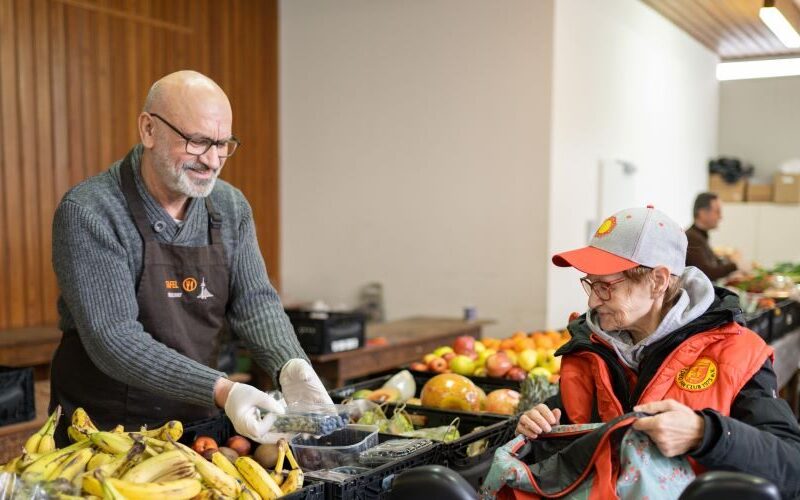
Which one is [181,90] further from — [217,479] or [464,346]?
[464,346]

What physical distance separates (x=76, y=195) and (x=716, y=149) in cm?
1188

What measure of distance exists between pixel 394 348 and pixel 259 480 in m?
3.88

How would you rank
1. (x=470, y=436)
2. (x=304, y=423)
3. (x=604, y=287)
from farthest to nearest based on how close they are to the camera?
(x=470, y=436) < (x=304, y=423) < (x=604, y=287)

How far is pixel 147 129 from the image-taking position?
7.84 ft

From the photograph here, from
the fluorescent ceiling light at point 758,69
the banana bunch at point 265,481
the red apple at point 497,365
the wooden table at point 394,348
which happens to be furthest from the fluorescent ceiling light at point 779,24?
the banana bunch at point 265,481

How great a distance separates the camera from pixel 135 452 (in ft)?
5.53

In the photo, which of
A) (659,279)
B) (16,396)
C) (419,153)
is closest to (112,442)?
(659,279)

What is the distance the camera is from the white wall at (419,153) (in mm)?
6879

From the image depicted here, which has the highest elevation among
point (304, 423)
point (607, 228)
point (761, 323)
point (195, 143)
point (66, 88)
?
point (66, 88)

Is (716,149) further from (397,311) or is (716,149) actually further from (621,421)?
(621,421)

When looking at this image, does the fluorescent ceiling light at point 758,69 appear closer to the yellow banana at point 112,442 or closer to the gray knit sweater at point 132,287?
the gray knit sweater at point 132,287

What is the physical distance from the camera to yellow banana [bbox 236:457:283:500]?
1726 millimetres

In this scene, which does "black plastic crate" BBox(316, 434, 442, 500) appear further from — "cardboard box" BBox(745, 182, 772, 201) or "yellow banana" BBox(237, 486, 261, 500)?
"cardboard box" BBox(745, 182, 772, 201)

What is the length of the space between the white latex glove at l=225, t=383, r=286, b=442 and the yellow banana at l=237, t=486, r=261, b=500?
0.26 metres
